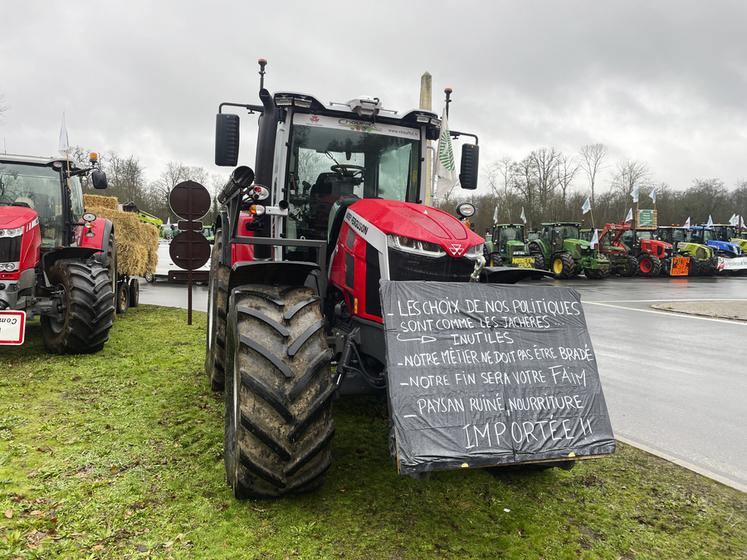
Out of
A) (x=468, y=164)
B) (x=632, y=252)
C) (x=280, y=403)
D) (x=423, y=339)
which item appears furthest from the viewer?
(x=632, y=252)

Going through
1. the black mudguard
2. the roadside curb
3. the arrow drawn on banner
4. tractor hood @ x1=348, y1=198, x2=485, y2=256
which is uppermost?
tractor hood @ x1=348, y1=198, x2=485, y2=256

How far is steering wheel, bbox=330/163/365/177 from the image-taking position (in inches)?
175

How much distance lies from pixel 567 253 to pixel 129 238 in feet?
59.4

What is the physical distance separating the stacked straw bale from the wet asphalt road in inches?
56.3

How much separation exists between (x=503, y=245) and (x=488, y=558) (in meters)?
24.2

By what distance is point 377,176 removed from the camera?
4.53 meters

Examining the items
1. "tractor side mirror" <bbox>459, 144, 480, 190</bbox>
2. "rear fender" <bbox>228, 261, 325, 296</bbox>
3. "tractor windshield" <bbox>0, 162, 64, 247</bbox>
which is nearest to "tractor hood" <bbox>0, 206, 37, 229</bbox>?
"tractor windshield" <bbox>0, 162, 64, 247</bbox>

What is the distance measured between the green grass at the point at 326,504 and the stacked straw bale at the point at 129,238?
21.6ft

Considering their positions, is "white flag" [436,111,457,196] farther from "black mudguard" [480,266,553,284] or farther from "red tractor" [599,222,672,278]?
"red tractor" [599,222,672,278]

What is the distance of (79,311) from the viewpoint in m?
6.15

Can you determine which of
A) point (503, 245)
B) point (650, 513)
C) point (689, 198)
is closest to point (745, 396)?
point (650, 513)

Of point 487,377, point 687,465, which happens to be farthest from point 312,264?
point 687,465

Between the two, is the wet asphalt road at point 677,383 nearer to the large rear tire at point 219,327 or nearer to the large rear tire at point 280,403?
the large rear tire at point 280,403

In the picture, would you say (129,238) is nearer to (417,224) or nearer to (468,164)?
(468,164)
